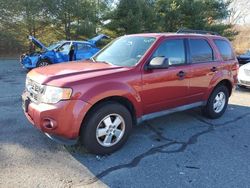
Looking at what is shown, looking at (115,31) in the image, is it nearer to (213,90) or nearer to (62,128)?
(213,90)

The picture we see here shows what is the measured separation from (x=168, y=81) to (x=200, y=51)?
1.16 m

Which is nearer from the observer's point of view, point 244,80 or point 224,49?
point 224,49

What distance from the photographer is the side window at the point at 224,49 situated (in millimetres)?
5844

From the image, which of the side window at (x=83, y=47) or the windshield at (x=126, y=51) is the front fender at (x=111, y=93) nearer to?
the windshield at (x=126, y=51)

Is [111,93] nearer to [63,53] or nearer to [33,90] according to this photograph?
[33,90]

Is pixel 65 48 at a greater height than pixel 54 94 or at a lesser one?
lesser

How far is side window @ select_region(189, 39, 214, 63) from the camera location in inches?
204

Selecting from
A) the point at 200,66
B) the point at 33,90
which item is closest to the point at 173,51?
the point at 200,66

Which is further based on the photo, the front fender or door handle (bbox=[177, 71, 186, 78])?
door handle (bbox=[177, 71, 186, 78])

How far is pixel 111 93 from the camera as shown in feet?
12.8

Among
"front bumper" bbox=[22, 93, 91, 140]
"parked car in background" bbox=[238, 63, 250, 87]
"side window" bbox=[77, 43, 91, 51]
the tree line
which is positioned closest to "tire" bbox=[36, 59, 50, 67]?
"side window" bbox=[77, 43, 91, 51]

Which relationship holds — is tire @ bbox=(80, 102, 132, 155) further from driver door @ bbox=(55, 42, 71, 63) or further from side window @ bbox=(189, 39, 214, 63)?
driver door @ bbox=(55, 42, 71, 63)

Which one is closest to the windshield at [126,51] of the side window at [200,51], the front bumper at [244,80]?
the side window at [200,51]

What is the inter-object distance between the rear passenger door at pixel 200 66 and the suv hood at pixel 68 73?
62.4 inches
